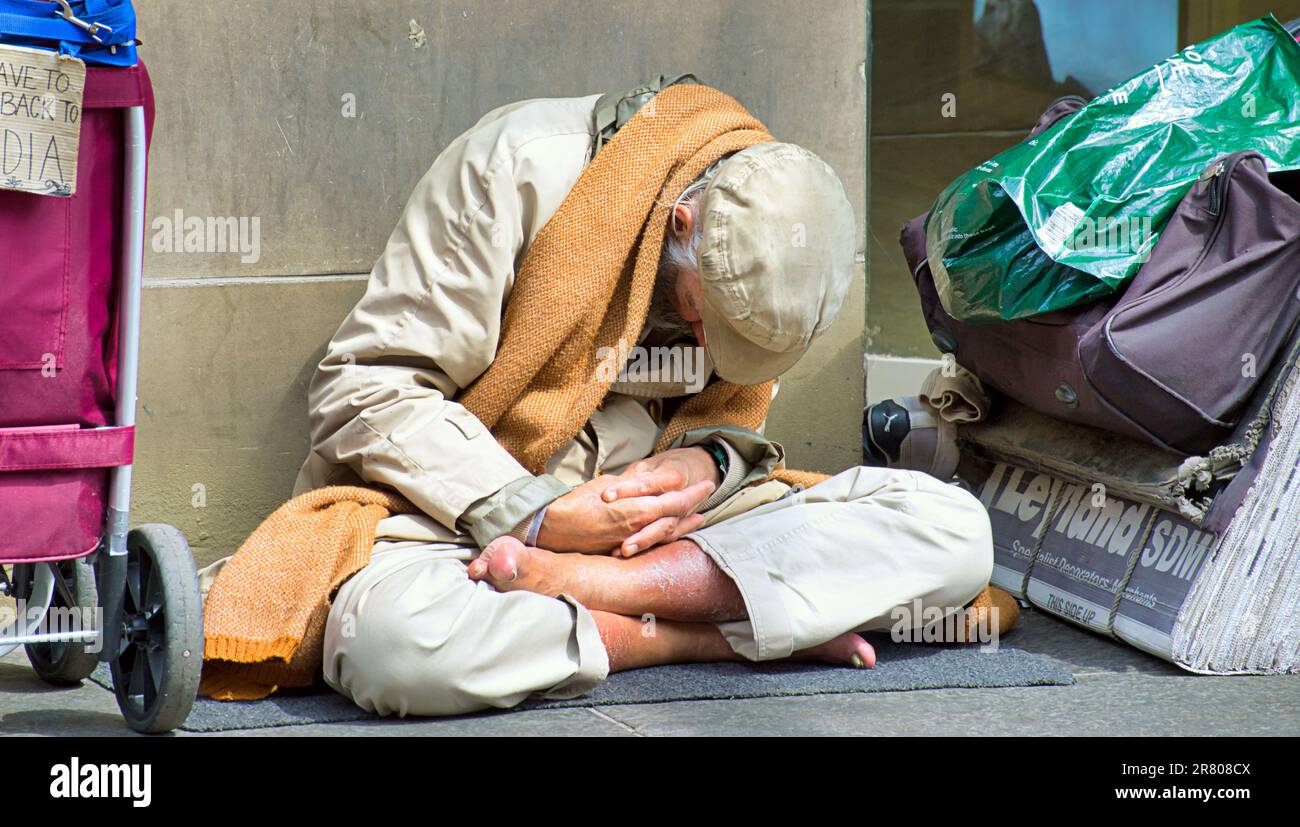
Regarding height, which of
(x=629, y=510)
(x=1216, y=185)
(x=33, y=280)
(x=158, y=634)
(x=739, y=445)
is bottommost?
(x=158, y=634)

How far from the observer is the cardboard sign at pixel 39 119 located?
1871mm

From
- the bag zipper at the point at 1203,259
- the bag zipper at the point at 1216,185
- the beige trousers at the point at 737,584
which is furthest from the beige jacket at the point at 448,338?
the bag zipper at the point at 1216,185

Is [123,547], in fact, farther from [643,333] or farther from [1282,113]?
[1282,113]

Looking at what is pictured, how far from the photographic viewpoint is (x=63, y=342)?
200cm

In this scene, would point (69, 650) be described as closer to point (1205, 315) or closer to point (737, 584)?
point (737, 584)

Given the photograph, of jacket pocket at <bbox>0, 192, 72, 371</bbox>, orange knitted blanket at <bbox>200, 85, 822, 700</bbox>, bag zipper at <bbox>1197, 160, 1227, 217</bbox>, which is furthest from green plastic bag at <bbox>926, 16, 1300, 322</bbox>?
jacket pocket at <bbox>0, 192, 72, 371</bbox>

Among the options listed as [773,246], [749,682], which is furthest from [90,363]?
[749,682]

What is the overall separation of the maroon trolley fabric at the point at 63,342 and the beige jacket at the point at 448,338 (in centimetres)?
57

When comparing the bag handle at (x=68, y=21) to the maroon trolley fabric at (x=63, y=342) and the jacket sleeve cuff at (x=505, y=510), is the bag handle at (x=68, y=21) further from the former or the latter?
the jacket sleeve cuff at (x=505, y=510)

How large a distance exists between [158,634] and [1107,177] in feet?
6.43

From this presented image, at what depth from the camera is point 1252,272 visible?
2672 mm

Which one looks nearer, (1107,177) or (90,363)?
(90,363)

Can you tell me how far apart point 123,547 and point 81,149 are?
568 mm

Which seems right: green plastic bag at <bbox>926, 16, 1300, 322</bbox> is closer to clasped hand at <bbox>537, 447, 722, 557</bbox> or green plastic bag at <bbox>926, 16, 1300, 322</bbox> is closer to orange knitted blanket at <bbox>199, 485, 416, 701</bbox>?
clasped hand at <bbox>537, 447, 722, 557</bbox>
